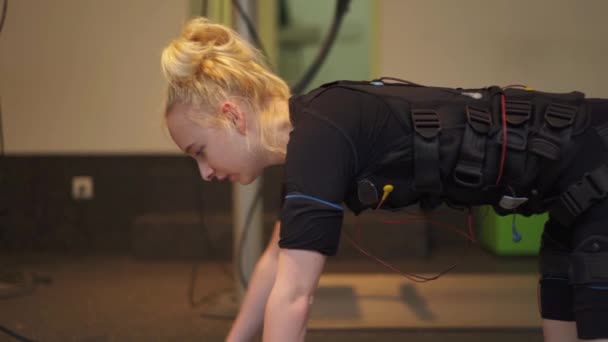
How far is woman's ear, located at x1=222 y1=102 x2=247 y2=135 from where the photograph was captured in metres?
1.08

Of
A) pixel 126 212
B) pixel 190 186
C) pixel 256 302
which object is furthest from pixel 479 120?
pixel 126 212

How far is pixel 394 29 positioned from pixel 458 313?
0.86 metres

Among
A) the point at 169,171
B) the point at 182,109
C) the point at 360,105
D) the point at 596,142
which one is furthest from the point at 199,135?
the point at 169,171

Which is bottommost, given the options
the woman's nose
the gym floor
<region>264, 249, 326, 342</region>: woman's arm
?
the gym floor

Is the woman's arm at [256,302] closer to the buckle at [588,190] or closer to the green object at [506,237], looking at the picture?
the buckle at [588,190]

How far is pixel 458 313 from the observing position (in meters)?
1.97

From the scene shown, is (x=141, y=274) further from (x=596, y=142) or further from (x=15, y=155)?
(x=596, y=142)

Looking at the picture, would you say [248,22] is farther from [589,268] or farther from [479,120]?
[589,268]

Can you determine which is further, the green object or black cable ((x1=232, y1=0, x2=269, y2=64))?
the green object

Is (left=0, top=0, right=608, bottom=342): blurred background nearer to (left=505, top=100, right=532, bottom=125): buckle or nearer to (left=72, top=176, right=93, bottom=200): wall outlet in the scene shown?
(left=72, top=176, right=93, bottom=200): wall outlet

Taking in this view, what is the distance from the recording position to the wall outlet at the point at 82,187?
2.82 metres

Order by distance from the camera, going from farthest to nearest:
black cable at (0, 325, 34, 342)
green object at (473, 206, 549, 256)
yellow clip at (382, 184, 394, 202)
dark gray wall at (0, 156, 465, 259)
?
dark gray wall at (0, 156, 465, 259), green object at (473, 206, 549, 256), black cable at (0, 325, 34, 342), yellow clip at (382, 184, 394, 202)

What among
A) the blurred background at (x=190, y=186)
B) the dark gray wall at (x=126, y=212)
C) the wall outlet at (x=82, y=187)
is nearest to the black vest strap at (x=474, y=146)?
the blurred background at (x=190, y=186)

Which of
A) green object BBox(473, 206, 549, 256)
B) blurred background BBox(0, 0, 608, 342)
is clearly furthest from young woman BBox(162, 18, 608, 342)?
green object BBox(473, 206, 549, 256)
